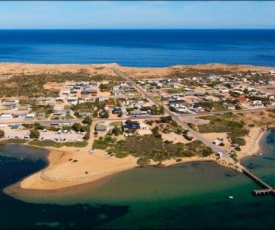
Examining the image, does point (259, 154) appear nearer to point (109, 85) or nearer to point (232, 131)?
point (232, 131)

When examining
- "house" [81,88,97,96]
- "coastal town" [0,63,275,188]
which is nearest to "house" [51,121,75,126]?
"coastal town" [0,63,275,188]

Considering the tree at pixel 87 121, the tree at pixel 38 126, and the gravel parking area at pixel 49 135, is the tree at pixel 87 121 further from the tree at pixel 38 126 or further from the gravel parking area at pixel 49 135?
the tree at pixel 38 126

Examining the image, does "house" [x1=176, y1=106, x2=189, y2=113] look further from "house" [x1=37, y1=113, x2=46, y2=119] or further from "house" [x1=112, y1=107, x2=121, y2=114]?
"house" [x1=37, y1=113, x2=46, y2=119]

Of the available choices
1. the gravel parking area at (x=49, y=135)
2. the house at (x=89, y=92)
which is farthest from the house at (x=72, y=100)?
the gravel parking area at (x=49, y=135)

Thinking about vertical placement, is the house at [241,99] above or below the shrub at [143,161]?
above

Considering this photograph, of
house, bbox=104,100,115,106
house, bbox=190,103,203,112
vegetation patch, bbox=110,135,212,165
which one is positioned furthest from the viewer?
house, bbox=104,100,115,106
